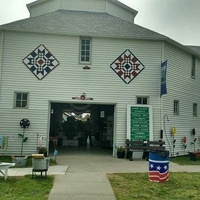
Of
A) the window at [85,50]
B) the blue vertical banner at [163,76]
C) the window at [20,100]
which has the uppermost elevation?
the window at [85,50]

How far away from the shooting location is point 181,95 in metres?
16.5

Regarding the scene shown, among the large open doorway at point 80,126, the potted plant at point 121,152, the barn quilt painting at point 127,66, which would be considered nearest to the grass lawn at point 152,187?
the potted plant at point 121,152

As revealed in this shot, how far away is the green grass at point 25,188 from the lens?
6.37 m

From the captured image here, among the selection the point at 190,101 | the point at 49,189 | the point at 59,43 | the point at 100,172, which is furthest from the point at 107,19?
the point at 49,189

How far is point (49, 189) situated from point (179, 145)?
11.0 metres

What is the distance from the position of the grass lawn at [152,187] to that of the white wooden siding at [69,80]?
5530 millimetres

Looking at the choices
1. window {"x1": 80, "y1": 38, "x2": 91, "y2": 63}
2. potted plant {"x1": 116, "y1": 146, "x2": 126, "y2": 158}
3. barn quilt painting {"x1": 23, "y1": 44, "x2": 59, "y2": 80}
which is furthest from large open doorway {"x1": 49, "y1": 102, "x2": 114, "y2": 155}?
window {"x1": 80, "y1": 38, "x2": 91, "y2": 63}

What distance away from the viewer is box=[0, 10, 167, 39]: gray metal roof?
1447cm

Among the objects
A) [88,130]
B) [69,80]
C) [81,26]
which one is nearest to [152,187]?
[69,80]

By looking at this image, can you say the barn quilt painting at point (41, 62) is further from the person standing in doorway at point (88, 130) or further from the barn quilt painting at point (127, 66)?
the person standing in doorway at point (88, 130)

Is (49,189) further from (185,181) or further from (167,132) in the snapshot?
(167,132)

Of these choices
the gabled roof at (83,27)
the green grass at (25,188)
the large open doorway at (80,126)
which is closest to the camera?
the green grass at (25,188)

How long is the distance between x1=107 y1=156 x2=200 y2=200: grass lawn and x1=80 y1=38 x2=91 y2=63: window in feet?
24.6

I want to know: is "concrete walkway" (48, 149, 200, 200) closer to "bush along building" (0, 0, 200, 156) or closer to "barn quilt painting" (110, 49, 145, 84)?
"bush along building" (0, 0, 200, 156)
